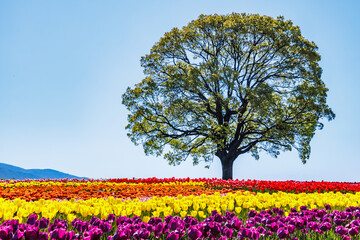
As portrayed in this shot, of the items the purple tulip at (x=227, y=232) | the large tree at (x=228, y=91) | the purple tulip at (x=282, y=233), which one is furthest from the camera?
the large tree at (x=228, y=91)

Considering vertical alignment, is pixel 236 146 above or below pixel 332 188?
above

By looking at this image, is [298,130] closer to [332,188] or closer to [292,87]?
[292,87]

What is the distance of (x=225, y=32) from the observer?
22.4 m

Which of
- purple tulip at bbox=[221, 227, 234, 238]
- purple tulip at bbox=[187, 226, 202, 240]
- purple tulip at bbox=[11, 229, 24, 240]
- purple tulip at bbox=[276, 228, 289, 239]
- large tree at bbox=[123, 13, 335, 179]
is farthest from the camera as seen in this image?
large tree at bbox=[123, 13, 335, 179]

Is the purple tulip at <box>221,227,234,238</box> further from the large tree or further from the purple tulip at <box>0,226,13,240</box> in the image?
the large tree

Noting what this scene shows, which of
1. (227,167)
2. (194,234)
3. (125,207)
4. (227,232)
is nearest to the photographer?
(194,234)

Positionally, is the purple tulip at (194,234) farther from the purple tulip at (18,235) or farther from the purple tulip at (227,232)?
the purple tulip at (18,235)

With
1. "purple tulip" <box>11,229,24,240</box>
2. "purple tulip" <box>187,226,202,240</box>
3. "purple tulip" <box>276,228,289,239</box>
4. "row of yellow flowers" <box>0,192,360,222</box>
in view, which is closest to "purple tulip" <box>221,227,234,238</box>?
"purple tulip" <box>187,226,202,240</box>

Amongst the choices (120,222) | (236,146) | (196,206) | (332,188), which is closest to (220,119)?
(236,146)

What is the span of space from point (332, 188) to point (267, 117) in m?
8.39

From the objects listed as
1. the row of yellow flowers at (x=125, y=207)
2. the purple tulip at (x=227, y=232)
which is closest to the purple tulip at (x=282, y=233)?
the purple tulip at (x=227, y=232)

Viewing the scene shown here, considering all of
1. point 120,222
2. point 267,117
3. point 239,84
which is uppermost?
point 239,84

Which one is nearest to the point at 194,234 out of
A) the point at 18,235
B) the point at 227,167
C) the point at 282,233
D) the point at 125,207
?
the point at 282,233

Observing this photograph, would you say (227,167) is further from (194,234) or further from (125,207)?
(194,234)
